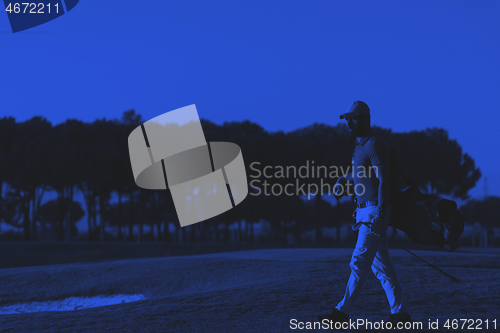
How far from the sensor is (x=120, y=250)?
33.4m

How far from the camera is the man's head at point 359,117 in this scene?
A: 5.88 meters

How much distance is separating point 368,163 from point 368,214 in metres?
0.53

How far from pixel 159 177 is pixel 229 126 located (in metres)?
9.68

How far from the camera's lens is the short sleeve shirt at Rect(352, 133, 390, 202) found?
5609 mm

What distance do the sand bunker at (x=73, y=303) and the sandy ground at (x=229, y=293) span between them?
27cm

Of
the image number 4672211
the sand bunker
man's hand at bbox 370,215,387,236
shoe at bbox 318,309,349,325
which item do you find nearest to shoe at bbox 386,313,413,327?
shoe at bbox 318,309,349,325

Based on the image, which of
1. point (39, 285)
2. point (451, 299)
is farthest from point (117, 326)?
point (39, 285)

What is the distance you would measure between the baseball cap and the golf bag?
0.60 metres
